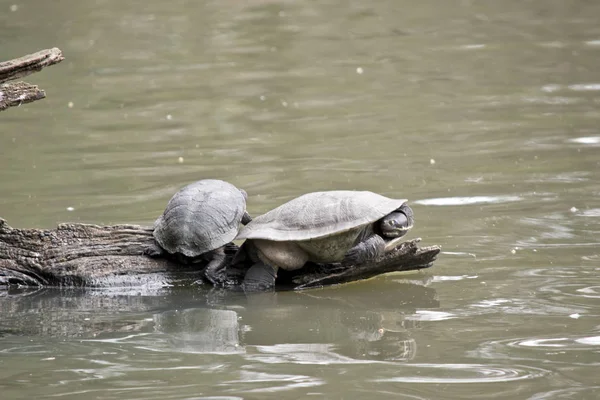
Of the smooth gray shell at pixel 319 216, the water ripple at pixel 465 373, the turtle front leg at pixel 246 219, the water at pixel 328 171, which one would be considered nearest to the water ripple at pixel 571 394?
the water at pixel 328 171

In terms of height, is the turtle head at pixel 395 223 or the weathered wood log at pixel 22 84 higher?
the weathered wood log at pixel 22 84

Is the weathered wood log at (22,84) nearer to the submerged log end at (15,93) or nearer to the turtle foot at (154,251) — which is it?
the submerged log end at (15,93)

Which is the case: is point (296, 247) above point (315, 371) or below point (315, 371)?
above

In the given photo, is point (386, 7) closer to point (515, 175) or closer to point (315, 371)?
point (515, 175)

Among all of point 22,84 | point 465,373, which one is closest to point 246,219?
point 22,84

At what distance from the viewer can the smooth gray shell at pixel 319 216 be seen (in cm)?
641

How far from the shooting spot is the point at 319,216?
255 inches

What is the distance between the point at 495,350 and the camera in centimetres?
548

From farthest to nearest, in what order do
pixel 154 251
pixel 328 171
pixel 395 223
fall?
pixel 328 171, pixel 154 251, pixel 395 223

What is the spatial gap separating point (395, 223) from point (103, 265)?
6.47 feet

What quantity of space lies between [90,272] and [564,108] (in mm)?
6594

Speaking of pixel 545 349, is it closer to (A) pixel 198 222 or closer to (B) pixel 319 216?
(B) pixel 319 216

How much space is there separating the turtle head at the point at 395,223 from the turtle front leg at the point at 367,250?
7cm

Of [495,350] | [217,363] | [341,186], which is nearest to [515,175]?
[341,186]
